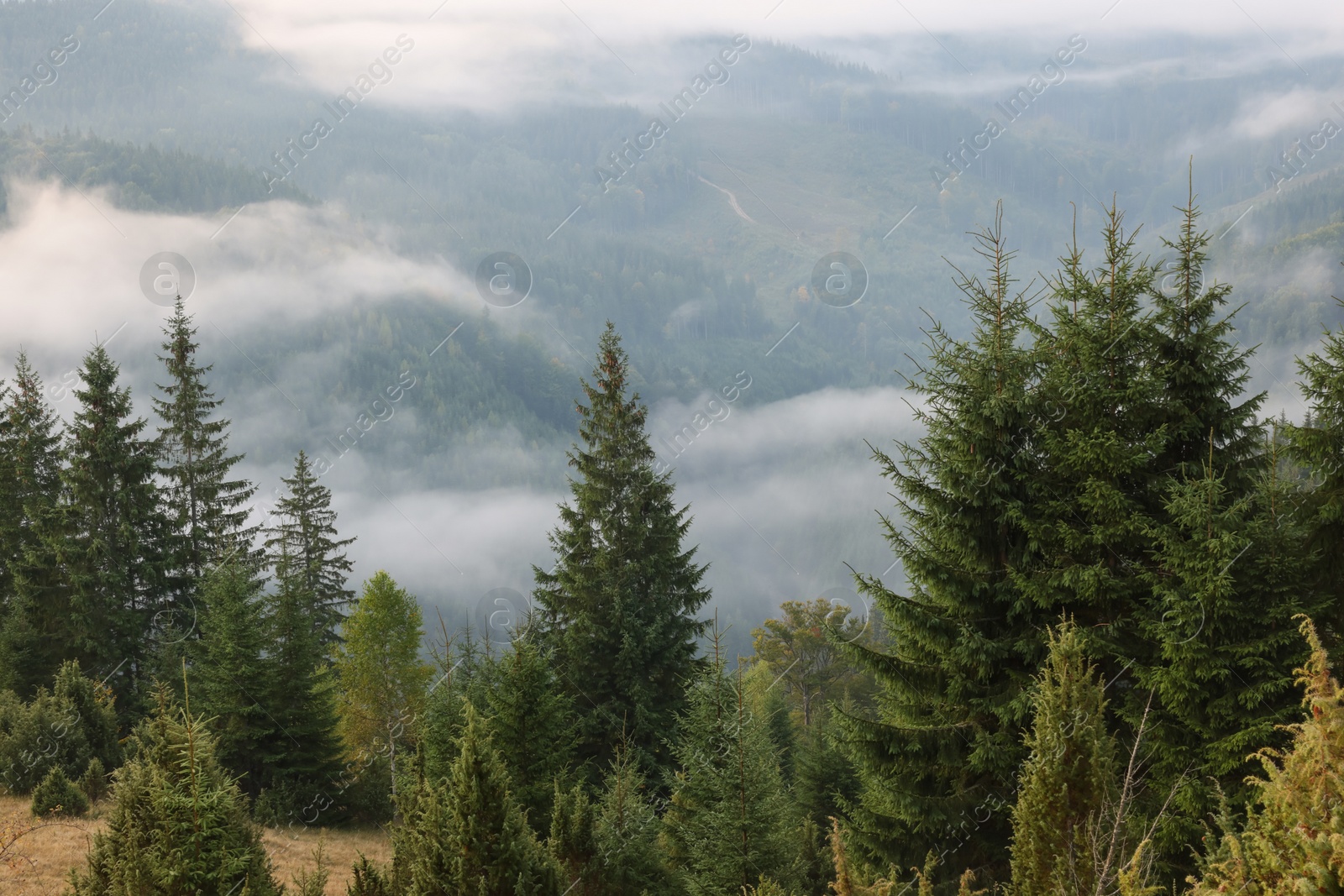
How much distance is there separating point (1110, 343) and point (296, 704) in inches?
1068

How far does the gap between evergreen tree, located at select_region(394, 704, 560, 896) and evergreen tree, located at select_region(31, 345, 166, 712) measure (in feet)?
80.7

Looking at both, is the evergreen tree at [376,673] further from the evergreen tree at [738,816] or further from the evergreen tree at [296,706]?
the evergreen tree at [738,816]

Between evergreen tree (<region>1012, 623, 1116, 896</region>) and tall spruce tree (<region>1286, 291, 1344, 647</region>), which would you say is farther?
tall spruce tree (<region>1286, 291, 1344, 647</region>)

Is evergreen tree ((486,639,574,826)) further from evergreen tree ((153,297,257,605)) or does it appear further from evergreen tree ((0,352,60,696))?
evergreen tree ((0,352,60,696))

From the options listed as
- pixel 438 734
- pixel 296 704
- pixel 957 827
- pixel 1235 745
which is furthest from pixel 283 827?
pixel 1235 745

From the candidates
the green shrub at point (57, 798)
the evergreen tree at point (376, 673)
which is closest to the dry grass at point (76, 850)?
the green shrub at point (57, 798)

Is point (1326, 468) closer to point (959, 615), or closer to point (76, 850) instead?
point (959, 615)

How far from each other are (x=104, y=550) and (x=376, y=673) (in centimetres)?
1231

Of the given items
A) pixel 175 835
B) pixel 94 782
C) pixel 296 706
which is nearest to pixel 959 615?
pixel 175 835

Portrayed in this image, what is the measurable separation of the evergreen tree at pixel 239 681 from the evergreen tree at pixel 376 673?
1075 centimetres

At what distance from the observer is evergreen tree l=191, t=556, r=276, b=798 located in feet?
96.7

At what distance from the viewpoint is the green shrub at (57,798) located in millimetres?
23047

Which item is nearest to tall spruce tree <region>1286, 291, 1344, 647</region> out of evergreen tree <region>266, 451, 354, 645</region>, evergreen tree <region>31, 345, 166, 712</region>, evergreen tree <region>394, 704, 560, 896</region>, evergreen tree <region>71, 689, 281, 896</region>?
evergreen tree <region>394, 704, 560, 896</region>

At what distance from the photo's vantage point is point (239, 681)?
97.6ft
